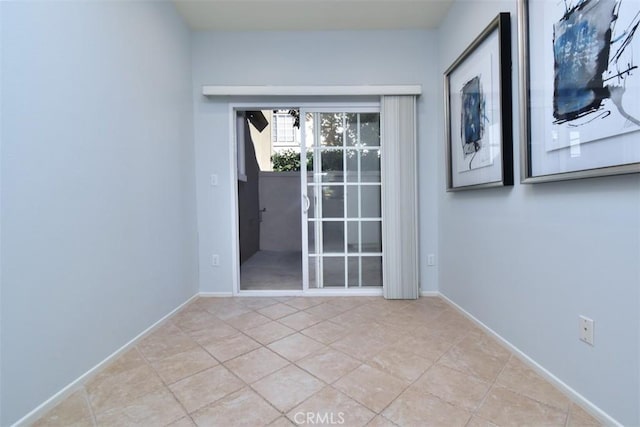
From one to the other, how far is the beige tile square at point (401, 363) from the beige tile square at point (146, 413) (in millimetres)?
1011

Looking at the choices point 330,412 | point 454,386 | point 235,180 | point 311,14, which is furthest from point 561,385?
point 311,14

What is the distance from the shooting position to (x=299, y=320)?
2.23m

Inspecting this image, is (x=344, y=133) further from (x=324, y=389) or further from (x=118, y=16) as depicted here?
(x=324, y=389)

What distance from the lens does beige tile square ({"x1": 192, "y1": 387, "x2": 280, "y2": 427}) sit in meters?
1.18

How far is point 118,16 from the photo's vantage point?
1743 mm

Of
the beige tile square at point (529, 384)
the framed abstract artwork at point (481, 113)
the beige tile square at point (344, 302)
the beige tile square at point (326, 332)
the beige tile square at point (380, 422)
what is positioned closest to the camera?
the beige tile square at point (380, 422)

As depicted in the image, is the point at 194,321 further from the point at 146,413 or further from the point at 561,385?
the point at 561,385

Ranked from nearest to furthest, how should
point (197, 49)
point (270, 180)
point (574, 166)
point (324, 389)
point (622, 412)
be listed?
point (622, 412), point (574, 166), point (324, 389), point (197, 49), point (270, 180)

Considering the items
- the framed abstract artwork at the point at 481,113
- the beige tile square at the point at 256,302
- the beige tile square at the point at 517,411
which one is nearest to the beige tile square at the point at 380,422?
the beige tile square at the point at 517,411

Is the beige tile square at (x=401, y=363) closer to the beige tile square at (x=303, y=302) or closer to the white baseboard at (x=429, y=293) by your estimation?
the beige tile square at (x=303, y=302)

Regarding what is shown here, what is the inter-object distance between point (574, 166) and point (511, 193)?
43 centimetres

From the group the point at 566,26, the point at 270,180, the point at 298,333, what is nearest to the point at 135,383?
the point at 298,333

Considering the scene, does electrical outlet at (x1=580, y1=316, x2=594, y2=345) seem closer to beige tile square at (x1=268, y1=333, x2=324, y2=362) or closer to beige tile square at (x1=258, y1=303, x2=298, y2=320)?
beige tile square at (x1=268, y1=333, x2=324, y2=362)

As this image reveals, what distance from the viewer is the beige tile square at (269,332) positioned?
6.29 feet
